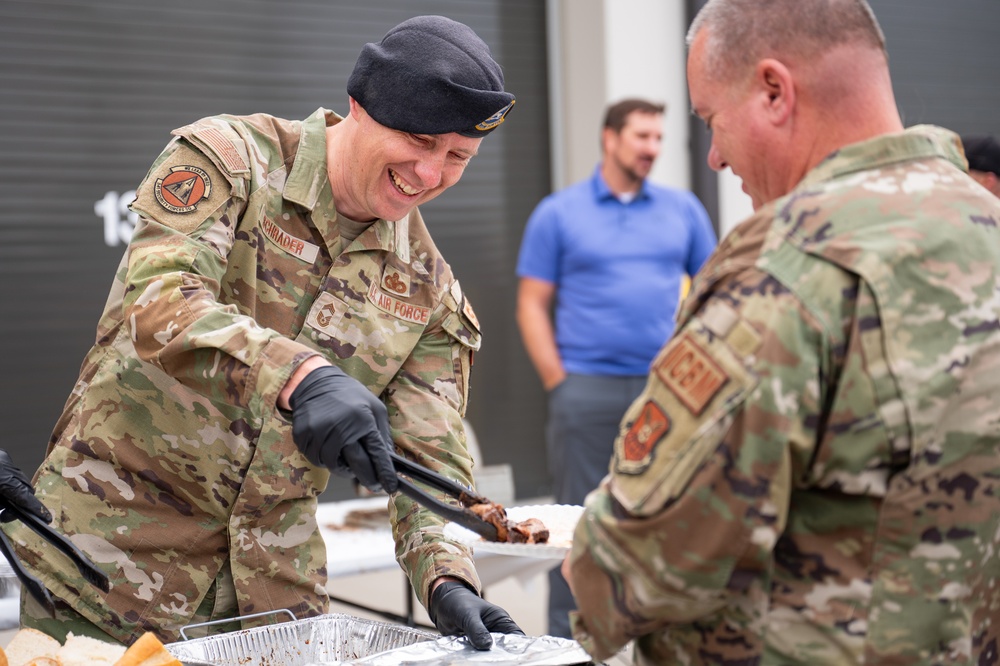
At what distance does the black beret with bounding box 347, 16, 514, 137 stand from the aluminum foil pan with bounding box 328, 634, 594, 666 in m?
0.76

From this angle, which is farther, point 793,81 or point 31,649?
point 31,649

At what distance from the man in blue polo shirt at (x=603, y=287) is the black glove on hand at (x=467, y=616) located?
6.94 feet

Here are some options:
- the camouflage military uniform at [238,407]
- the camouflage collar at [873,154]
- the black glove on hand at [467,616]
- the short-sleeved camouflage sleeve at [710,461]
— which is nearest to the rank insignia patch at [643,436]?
the short-sleeved camouflage sleeve at [710,461]

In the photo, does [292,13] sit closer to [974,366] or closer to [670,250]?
[670,250]

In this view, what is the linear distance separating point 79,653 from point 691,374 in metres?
0.94

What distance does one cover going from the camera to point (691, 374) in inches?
39.4

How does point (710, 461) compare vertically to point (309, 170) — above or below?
below

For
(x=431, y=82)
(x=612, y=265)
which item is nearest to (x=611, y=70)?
(x=612, y=265)

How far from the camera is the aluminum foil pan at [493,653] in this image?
1.35 m

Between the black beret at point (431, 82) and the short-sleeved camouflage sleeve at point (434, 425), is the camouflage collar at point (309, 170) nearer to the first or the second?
the black beret at point (431, 82)

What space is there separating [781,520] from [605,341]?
2866mm

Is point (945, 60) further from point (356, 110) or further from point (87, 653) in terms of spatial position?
point (87, 653)

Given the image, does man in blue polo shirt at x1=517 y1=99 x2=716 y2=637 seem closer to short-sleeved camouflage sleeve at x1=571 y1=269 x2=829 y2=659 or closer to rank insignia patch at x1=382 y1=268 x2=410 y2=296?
rank insignia patch at x1=382 y1=268 x2=410 y2=296

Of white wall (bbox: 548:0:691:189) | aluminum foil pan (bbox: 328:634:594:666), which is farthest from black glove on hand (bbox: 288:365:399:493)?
white wall (bbox: 548:0:691:189)
